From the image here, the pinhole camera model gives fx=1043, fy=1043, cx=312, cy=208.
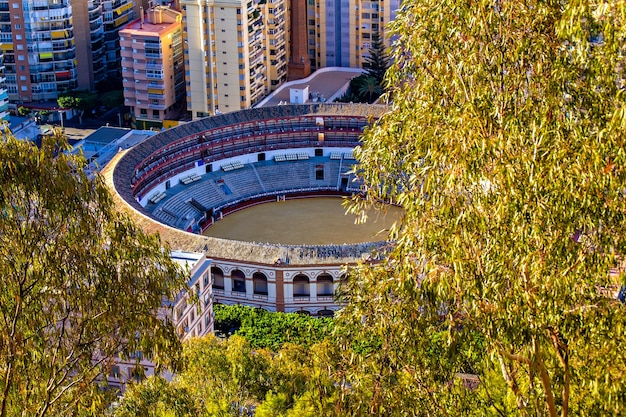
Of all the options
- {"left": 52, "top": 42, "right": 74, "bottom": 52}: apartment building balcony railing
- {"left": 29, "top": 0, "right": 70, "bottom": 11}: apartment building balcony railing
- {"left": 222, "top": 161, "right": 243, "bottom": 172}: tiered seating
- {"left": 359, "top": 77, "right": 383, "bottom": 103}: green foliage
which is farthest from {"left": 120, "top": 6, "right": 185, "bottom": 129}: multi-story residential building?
{"left": 359, "top": 77, "right": 383, "bottom": 103}: green foliage

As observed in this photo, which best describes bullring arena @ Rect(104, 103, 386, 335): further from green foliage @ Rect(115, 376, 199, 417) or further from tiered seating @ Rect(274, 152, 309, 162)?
green foliage @ Rect(115, 376, 199, 417)

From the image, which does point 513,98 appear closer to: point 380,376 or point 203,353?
point 380,376

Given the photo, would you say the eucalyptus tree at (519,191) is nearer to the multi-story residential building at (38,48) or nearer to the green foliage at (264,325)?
the green foliage at (264,325)

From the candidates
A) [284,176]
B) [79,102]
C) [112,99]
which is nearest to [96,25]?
[112,99]

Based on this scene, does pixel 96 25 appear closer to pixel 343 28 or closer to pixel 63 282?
pixel 343 28

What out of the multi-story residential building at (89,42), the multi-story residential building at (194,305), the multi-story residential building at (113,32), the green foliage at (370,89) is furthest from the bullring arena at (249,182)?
the multi-story residential building at (113,32)

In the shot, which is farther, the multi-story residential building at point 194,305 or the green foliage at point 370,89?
the green foliage at point 370,89

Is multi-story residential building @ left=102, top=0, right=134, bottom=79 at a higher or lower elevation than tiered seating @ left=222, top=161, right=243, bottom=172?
higher

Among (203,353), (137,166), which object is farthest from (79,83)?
(203,353)
